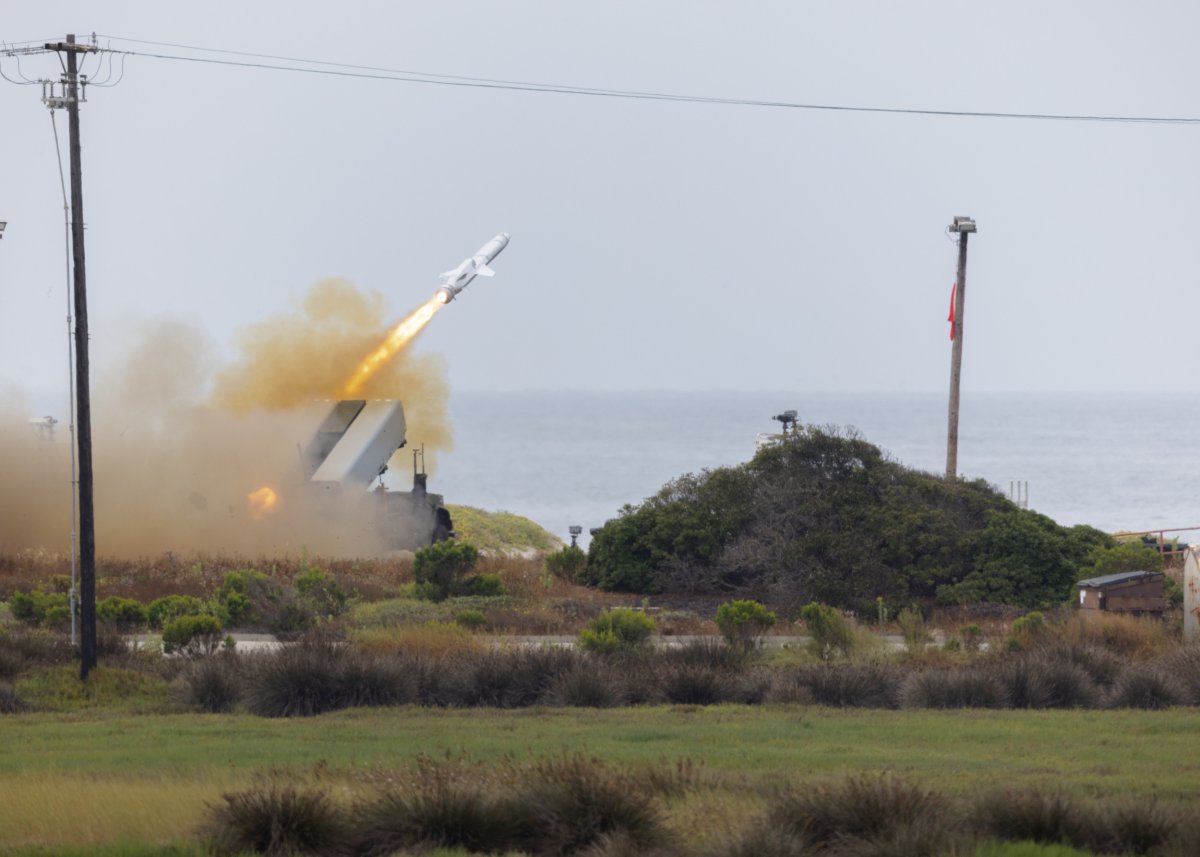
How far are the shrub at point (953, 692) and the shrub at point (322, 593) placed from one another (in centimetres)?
1159

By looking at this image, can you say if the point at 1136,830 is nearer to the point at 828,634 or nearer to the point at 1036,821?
the point at 1036,821

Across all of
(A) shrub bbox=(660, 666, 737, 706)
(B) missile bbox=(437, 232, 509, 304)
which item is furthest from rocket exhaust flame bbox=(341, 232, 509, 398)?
(A) shrub bbox=(660, 666, 737, 706)

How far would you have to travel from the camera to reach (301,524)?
1490 inches

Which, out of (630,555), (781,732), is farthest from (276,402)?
(781,732)

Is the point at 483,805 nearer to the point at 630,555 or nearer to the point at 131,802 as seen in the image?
the point at 131,802

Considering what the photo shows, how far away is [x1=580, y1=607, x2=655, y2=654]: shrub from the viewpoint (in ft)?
68.1

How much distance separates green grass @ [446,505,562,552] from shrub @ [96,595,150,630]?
950 inches

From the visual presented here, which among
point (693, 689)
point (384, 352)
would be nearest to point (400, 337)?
point (384, 352)

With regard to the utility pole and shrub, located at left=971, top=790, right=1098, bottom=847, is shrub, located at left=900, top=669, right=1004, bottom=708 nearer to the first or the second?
shrub, located at left=971, top=790, right=1098, bottom=847

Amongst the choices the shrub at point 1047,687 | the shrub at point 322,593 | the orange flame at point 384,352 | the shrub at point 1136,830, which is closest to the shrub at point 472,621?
the shrub at point 322,593

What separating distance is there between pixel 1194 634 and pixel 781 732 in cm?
898

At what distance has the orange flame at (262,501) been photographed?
3841 cm

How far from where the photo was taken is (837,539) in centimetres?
3105

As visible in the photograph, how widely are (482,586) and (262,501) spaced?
36.5 ft
